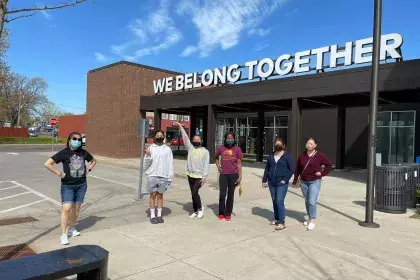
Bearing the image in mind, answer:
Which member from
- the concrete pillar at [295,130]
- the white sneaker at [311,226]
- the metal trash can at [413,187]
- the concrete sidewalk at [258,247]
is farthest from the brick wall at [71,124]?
the white sneaker at [311,226]

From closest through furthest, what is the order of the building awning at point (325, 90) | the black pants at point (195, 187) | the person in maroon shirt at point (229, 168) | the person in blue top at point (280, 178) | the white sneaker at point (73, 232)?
the white sneaker at point (73, 232) < the person in blue top at point (280, 178) < the person in maroon shirt at point (229, 168) < the black pants at point (195, 187) < the building awning at point (325, 90)

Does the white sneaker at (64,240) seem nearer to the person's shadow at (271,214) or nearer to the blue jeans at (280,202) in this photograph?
the blue jeans at (280,202)

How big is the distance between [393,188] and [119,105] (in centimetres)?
1919

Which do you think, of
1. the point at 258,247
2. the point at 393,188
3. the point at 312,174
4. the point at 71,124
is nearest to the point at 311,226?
the point at 312,174

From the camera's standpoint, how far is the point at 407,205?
8.77 metres

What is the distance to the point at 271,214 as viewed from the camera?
26.4ft

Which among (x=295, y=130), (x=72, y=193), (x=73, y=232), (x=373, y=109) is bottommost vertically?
(x=73, y=232)

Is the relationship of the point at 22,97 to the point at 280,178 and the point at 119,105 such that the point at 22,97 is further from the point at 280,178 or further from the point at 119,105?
the point at 280,178

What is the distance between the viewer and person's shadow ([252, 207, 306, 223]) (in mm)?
→ 7629

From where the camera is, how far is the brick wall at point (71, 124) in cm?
5688

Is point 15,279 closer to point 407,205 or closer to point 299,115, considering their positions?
point 407,205

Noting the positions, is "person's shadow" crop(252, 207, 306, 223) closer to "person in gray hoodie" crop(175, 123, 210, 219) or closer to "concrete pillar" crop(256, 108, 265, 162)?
"person in gray hoodie" crop(175, 123, 210, 219)

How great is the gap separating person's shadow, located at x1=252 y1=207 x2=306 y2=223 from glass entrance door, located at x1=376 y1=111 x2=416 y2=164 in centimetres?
1327

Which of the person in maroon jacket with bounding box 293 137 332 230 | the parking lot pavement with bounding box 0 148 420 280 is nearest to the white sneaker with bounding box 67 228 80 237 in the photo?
the parking lot pavement with bounding box 0 148 420 280
